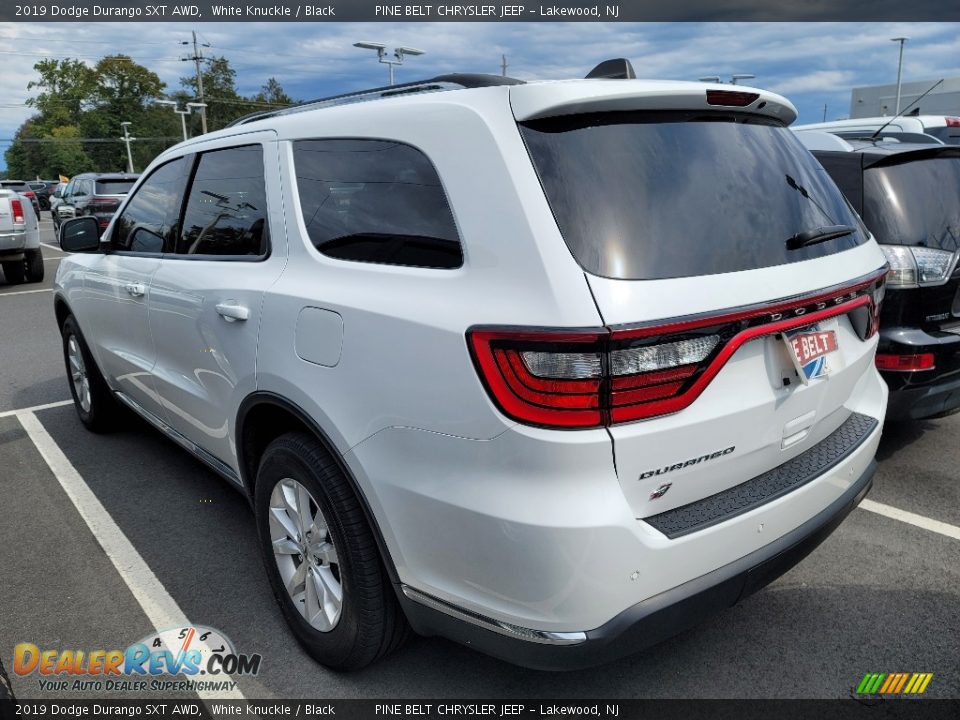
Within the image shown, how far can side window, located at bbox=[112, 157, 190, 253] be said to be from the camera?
11.7 feet

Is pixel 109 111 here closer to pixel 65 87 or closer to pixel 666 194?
pixel 65 87

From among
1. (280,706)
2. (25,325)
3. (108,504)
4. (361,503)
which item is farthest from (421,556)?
(25,325)

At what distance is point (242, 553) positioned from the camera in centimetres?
335

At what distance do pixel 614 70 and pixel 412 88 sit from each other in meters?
0.64

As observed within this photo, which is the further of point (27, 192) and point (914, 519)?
point (27, 192)

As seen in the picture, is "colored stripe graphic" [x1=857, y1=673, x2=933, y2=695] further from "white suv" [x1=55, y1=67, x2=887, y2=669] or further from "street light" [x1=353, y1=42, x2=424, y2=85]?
"street light" [x1=353, y1=42, x2=424, y2=85]

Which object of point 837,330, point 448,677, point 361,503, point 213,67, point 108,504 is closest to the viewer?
point 361,503

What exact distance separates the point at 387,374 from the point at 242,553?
5.94ft

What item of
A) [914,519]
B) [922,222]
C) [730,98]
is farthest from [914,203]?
[730,98]

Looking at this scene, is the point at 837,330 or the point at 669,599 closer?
the point at 669,599

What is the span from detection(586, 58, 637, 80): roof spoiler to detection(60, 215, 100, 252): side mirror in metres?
3.17

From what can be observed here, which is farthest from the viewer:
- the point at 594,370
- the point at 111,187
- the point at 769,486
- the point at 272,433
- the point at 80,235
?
the point at 111,187

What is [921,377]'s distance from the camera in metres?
3.61

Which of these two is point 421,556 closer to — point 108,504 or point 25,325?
point 108,504
